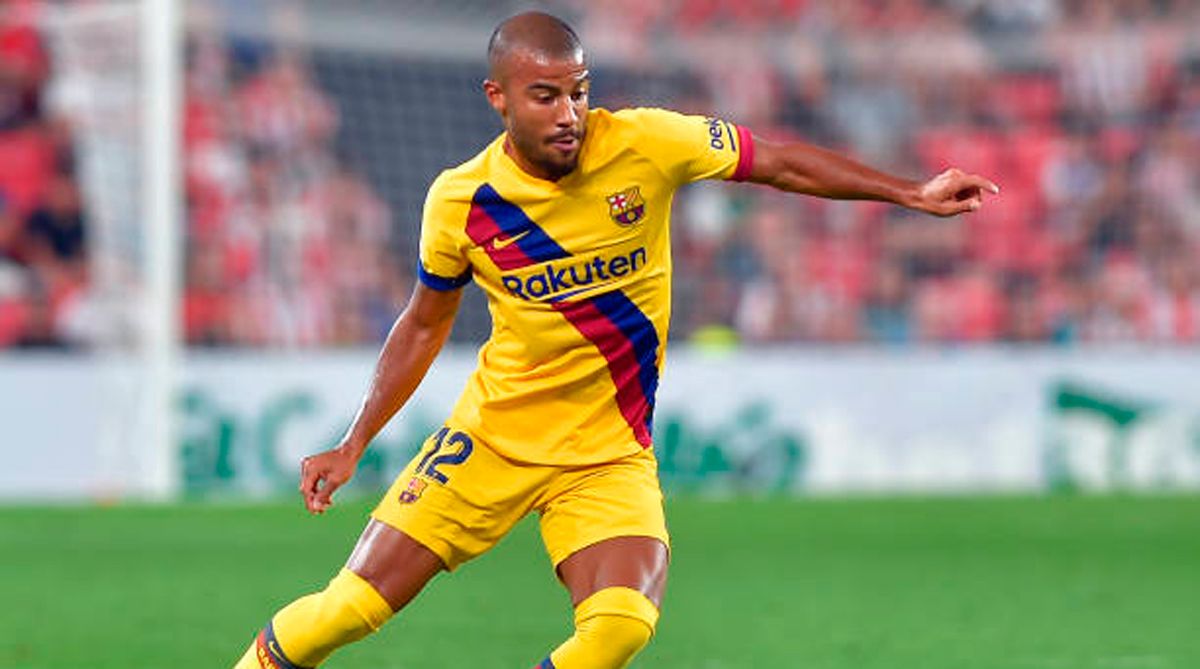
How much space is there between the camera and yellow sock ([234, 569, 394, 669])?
215 inches

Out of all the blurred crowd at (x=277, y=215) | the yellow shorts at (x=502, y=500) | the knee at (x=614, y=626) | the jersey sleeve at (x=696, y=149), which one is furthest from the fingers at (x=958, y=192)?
the blurred crowd at (x=277, y=215)

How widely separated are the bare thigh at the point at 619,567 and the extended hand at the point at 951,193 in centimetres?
113

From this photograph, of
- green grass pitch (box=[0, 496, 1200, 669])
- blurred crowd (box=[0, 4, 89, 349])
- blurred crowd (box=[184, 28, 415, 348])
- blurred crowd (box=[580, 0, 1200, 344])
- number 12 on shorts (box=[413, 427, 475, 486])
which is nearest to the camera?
number 12 on shorts (box=[413, 427, 475, 486])

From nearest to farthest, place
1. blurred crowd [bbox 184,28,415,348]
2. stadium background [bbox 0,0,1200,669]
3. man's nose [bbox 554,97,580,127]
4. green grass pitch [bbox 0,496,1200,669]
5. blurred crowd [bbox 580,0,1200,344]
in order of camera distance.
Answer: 1. man's nose [bbox 554,97,580,127]
2. green grass pitch [bbox 0,496,1200,669]
3. stadium background [bbox 0,0,1200,669]
4. blurred crowd [bbox 184,28,415,348]
5. blurred crowd [bbox 580,0,1200,344]

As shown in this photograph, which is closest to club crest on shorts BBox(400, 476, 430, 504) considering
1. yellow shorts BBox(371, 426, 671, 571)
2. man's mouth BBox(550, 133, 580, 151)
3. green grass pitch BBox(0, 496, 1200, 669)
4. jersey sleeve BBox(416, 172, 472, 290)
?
yellow shorts BBox(371, 426, 671, 571)

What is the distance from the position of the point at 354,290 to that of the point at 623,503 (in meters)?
10.5

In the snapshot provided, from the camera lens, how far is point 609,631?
5297 mm

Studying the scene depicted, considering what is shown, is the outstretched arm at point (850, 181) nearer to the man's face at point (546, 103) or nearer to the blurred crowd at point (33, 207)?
the man's face at point (546, 103)

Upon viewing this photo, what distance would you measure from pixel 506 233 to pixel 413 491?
0.74 meters

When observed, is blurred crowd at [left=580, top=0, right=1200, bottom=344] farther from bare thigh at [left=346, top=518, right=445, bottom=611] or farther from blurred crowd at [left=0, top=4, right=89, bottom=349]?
bare thigh at [left=346, top=518, right=445, bottom=611]

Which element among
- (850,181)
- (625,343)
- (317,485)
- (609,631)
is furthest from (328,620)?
(850,181)

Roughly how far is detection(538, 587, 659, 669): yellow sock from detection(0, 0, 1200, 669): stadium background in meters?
7.14

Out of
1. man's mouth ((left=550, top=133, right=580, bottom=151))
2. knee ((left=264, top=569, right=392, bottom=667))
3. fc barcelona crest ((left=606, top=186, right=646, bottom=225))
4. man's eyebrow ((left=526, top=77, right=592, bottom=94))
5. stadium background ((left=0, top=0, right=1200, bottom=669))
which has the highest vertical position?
stadium background ((left=0, top=0, right=1200, bottom=669))

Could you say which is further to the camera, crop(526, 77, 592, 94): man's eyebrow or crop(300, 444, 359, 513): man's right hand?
crop(300, 444, 359, 513): man's right hand
